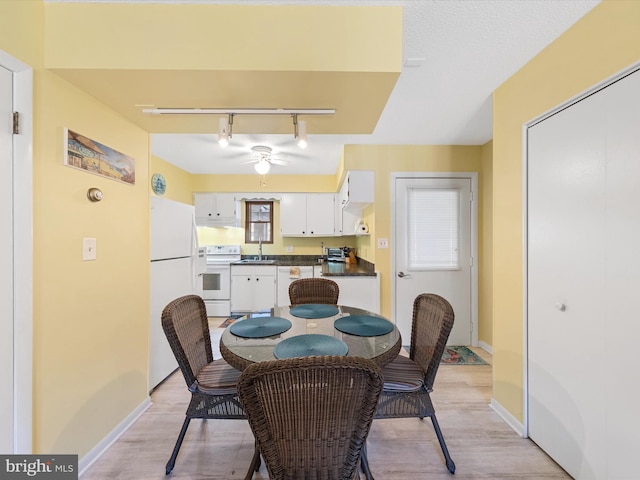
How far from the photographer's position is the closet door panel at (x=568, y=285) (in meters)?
1.29

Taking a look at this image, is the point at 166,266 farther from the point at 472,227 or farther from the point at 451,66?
the point at 472,227

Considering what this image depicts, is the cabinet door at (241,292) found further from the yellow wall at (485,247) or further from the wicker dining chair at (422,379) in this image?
the yellow wall at (485,247)

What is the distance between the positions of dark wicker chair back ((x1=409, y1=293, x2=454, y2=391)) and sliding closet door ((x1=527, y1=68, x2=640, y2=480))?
65 centimetres

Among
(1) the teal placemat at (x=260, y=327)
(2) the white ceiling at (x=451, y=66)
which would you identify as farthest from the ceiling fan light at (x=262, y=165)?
(1) the teal placemat at (x=260, y=327)

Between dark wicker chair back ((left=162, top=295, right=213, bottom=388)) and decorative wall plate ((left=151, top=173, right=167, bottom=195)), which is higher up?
decorative wall plate ((left=151, top=173, right=167, bottom=195))

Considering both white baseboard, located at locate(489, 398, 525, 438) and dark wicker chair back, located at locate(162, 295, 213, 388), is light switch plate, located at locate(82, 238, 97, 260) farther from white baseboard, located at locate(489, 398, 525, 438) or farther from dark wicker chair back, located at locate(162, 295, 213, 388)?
white baseboard, located at locate(489, 398, 525, 438)

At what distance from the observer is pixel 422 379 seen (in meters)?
1.51

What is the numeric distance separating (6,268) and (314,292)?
1.89 metres

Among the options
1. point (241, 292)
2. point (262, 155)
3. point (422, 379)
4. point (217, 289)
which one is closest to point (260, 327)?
→ point (422, 379)

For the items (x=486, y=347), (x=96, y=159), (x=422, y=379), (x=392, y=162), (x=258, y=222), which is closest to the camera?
(x=422, y=379)

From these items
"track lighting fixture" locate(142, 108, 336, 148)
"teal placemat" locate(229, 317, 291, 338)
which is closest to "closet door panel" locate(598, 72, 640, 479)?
"track lighting fixture" locate(142, 108, 336, 148)

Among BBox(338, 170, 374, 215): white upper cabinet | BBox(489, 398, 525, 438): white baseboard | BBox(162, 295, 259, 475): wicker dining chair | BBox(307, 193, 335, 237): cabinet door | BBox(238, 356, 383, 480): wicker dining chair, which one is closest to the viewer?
BBox(238, 356, 383, 480): wicker dining chair

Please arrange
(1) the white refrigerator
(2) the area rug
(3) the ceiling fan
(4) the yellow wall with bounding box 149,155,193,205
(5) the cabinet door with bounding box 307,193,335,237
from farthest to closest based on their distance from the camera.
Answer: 1. (5) the cabinet door with bounding box 307,193,335,237
2. (4) the yellow wall with bounding box 149,155,193,205
3. (3) the ceiling fan
4. (2) the area rug
5. (1) the white refrigerator

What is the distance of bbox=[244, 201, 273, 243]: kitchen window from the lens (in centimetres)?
510
